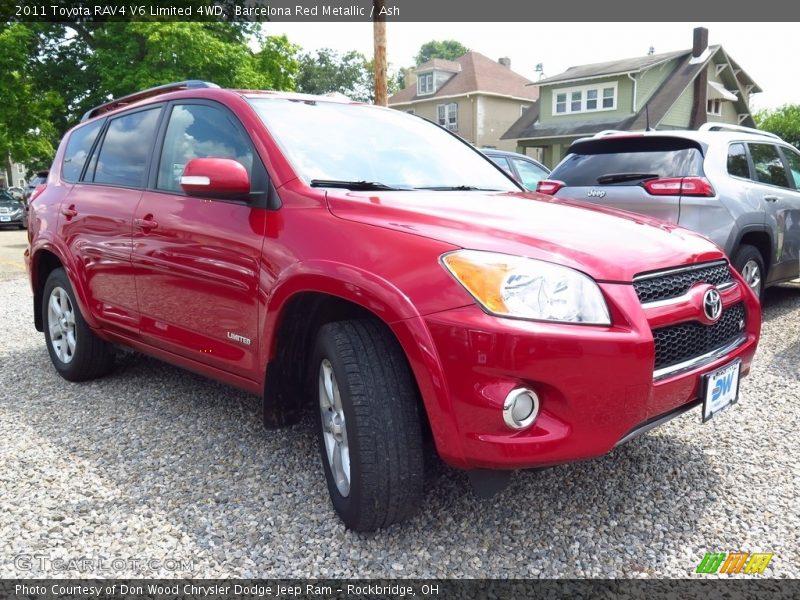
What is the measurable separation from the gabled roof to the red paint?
28113 mm

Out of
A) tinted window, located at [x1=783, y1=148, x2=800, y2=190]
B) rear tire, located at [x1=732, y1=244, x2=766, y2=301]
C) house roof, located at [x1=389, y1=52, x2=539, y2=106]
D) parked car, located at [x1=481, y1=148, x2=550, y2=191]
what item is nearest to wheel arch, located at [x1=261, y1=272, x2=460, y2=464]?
rear tire, located at [x1=732, y1=244, x2=766, y2=301]

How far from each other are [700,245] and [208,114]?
240 cm

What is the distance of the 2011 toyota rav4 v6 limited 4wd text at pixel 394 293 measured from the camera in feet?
7.12

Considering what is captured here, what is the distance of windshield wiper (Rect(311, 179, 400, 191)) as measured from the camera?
2.88 m

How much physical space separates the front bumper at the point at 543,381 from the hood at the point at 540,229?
173 mm

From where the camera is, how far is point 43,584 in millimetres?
2311

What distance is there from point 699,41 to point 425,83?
50.7 ft

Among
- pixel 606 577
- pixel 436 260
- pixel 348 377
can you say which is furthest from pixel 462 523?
pixel 436 260

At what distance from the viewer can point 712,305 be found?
8.52 feet

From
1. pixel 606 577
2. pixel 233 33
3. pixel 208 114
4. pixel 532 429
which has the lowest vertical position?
pixel 606 577

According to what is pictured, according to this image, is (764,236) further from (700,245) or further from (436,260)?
(436,260)

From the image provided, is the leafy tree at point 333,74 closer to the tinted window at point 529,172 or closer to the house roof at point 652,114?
the house roof at point 652,114

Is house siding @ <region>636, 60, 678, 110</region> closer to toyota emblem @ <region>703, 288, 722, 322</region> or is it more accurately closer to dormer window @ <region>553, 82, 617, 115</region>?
dormer window @ <region>553, 82, 617, 115</region>

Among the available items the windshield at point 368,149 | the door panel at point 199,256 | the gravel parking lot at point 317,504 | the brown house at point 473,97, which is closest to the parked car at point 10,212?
the gravel parking lot at point 317,504
